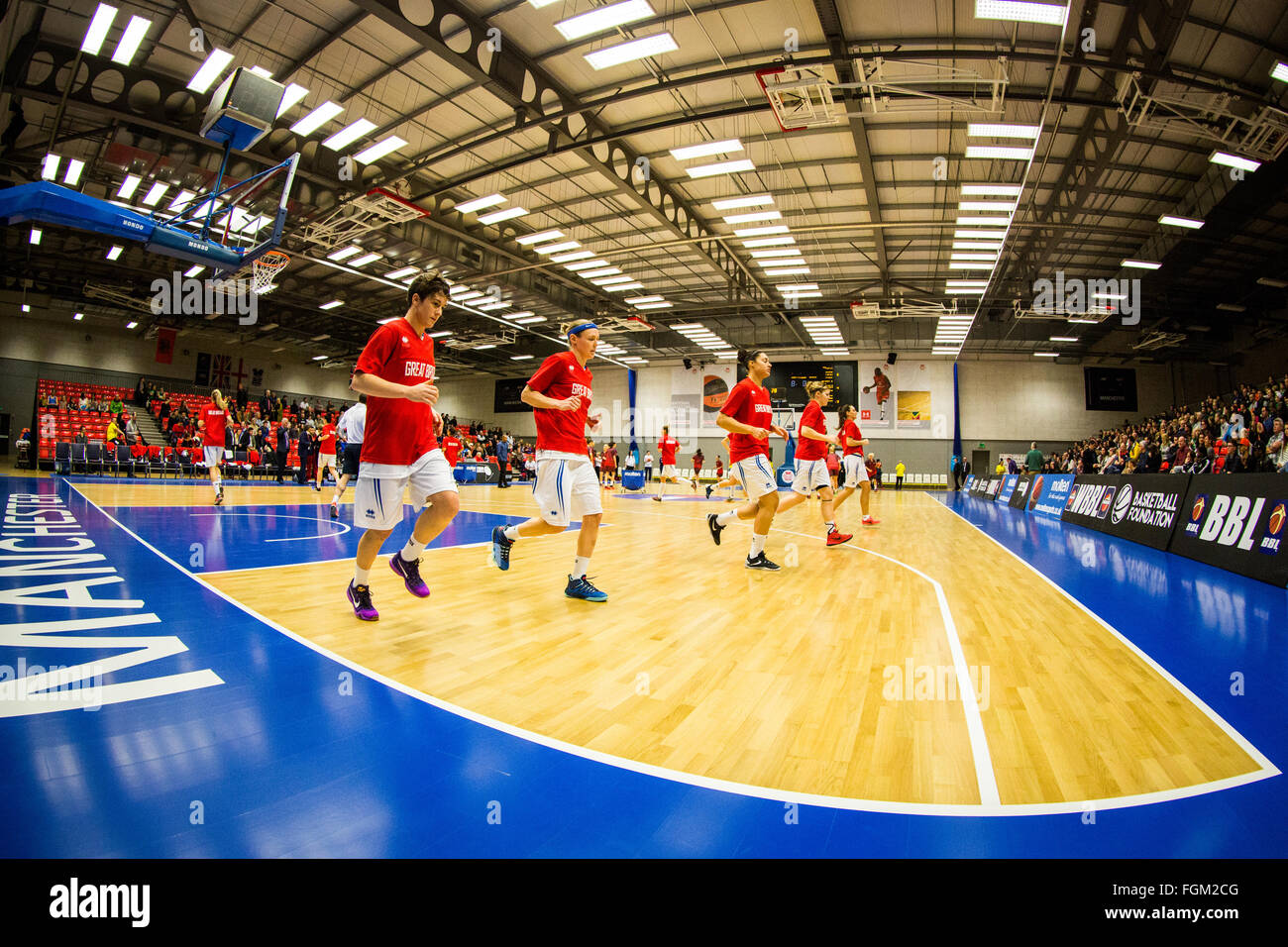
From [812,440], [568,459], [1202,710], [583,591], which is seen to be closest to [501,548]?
[583,591]

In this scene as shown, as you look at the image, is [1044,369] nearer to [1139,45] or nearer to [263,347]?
[1139,45]

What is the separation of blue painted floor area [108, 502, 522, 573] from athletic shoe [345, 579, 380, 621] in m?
1.90

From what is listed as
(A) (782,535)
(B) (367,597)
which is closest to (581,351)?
(B) (367,597)

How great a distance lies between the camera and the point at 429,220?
18.1 metres

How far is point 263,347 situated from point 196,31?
29.7 meters

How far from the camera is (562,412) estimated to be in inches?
157

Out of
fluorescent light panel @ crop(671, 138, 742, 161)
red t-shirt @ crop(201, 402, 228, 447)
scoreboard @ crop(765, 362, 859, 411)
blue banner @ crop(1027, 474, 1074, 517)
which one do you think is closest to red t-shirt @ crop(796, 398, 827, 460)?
fluorescent light panel @ crop(671, 138, 742, 161)

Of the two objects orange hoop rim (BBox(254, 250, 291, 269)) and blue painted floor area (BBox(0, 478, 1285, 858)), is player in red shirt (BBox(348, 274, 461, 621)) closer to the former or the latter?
blue painted floor area (BBox(0, 478, 1285, 858))

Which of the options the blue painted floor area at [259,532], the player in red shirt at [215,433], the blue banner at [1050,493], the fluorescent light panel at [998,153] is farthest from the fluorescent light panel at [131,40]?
the blue banner at [1050,493]

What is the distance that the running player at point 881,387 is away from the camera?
30141 millimetres

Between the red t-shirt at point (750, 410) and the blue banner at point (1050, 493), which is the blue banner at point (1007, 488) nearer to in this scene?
the blue banner at point (1050, 493)

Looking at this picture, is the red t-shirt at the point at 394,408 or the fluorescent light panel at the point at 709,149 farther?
the fluorescent light panel at the point at 709,149

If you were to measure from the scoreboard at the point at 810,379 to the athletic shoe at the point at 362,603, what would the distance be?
28.5 m

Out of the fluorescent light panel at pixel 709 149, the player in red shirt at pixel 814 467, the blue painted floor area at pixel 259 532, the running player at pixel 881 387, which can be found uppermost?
the fluorescent light panel at pixel 709 149
